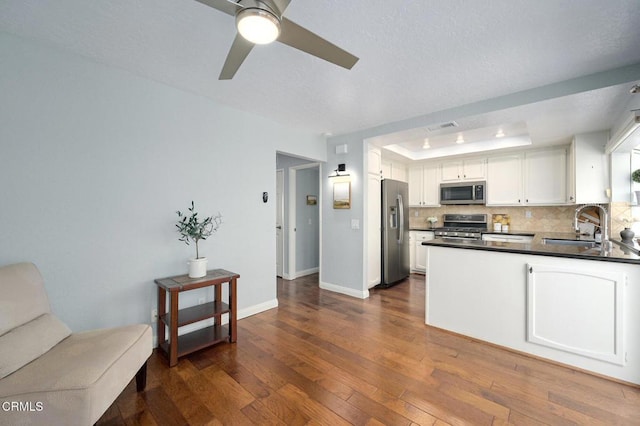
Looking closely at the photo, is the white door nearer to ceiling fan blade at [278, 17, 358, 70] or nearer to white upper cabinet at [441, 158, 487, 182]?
white upper cabinet at [441, 158, 487, 182]

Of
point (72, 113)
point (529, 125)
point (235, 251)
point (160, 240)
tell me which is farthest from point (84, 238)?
point (529, 125)

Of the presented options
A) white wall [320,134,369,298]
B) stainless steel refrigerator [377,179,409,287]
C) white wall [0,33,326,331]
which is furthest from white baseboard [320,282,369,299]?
white wall [0,33,326,331]

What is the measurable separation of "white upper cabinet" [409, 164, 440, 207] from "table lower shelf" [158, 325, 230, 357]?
171 inches

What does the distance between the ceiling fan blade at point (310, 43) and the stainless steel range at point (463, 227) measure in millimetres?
4077

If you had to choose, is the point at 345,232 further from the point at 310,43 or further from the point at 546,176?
the point at 546,176

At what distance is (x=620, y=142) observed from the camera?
284 centimetres

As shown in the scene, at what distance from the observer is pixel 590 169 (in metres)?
3.43

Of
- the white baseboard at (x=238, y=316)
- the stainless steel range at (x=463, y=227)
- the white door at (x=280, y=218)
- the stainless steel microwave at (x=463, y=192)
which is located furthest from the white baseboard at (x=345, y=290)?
the stainless steel microwave at (x=463, y=192)

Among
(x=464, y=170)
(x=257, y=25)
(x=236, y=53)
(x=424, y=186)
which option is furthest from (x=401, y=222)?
(x=257, y=25)

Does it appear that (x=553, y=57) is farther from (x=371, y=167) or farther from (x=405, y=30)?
(x=371, y=167)

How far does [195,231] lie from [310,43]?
6.35 feet

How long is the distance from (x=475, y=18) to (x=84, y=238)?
127 inches

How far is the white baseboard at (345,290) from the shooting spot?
12.7 ft

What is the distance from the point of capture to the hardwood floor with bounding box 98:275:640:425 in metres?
1.62
